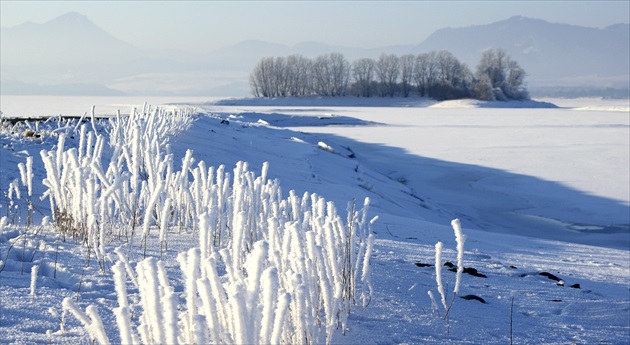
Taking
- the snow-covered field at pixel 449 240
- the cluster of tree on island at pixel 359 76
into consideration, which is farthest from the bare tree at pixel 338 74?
the snow-covered field at pixel 449 240

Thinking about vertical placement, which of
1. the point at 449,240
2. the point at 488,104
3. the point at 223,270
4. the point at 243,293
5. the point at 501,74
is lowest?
the point at 449,240

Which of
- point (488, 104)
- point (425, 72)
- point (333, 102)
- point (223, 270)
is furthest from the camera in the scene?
point (425, 72)

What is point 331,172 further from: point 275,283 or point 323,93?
point 323,93

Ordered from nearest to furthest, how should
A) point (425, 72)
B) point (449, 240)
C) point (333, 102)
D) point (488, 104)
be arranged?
point (449, 240)
point (488, 104)
point (333, 102)
point (425, 72)

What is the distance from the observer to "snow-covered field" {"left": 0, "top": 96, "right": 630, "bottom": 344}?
8.86ft

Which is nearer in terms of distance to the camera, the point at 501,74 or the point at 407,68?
the point at 501,74

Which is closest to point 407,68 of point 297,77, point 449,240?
point 297,77

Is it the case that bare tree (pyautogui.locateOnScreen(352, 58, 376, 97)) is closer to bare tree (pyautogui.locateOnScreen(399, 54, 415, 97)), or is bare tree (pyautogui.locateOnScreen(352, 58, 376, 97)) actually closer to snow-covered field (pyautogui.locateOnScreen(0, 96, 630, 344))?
bare tree (pyautogui.locateOnScreen(399, 54, 415, 97))

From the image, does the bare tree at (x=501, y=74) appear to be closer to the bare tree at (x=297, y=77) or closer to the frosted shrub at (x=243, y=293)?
the bare tree at (x=297, y=77)

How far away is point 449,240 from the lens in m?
6.06

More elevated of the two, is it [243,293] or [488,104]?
[488,104]

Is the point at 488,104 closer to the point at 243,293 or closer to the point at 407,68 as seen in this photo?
the point at 407,68

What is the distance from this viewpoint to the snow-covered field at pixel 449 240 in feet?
8.86

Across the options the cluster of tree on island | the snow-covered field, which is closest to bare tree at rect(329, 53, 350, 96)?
the cluster of tree on island
